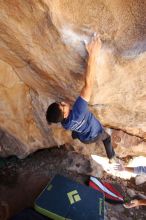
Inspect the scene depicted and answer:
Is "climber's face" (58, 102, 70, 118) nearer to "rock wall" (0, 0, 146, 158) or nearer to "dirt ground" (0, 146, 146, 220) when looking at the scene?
"rock wall" (0, 0, 146, 158)

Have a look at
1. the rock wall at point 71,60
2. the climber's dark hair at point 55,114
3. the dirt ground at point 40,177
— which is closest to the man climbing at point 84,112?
the climber's dark hair at point 55,114

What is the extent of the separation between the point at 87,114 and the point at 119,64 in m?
0.69

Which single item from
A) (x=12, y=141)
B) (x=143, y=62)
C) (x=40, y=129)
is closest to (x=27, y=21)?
(x=143, y=62)

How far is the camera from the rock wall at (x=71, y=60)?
2434 millimetres

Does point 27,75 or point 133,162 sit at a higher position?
point 27,75

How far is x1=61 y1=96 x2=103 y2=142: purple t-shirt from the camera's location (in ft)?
9.12

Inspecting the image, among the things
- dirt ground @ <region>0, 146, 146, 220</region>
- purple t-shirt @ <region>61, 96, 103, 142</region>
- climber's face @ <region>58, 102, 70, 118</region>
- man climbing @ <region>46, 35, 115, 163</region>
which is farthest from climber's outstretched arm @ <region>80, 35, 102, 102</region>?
dirt ground @ <region>0, 146, 146, 220</region>

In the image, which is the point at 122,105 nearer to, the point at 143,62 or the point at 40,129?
the point at 143,62

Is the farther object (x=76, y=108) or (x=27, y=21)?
(x=76, y=108)

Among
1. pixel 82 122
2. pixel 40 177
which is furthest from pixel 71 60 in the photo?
pixel 40 177

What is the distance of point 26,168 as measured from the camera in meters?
5.21

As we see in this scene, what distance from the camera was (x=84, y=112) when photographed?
2.84m

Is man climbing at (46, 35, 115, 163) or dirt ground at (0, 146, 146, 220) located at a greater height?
man climbing at (46, 35, 115, 163)

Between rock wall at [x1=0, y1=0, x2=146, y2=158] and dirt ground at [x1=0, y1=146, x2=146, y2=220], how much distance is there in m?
1.13
